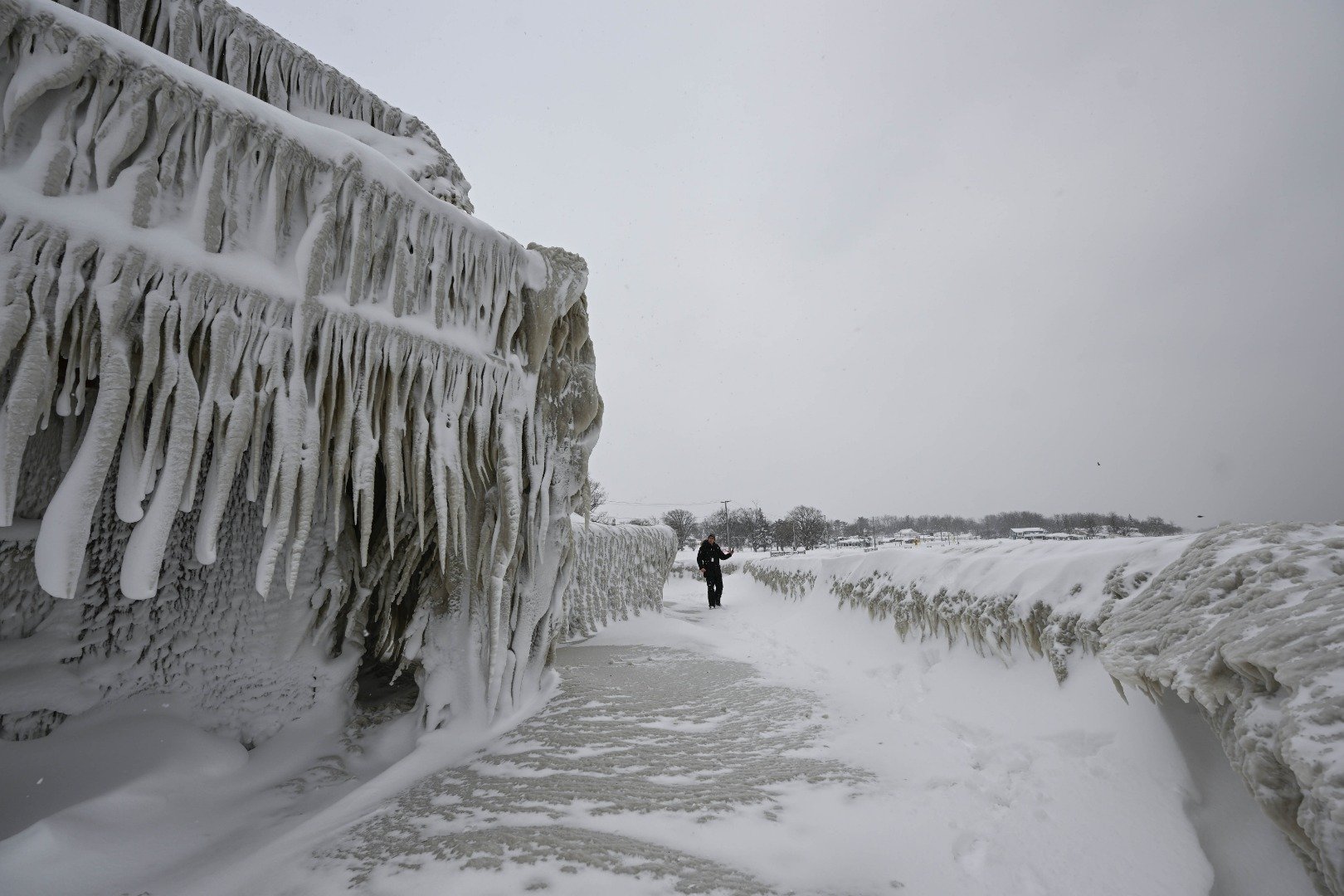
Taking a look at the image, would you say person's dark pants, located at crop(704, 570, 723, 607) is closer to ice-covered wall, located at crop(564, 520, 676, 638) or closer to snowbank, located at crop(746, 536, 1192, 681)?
ice-covered wall, located at crop(564, 520, 676, 638)

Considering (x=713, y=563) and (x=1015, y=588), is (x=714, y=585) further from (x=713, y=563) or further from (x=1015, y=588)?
→ (x=1015, y=588)

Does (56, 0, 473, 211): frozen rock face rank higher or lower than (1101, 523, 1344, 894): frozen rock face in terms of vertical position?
higher

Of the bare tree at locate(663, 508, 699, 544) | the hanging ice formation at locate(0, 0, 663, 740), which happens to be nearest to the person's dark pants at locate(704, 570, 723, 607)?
the hanging ice formation at locate(0, 0, 663, 740)

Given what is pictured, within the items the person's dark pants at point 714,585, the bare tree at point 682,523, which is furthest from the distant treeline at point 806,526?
the person's dark pants at point 714,585

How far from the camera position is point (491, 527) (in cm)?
399

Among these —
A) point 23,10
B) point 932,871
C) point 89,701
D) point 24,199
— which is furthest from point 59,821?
point 932,871

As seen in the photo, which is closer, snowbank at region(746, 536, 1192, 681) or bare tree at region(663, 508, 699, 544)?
snowbank at region(746, 536, 1192, 681)

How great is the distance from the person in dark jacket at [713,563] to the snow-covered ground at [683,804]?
27.2 ft

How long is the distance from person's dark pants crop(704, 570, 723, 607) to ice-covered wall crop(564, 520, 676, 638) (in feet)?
4.00

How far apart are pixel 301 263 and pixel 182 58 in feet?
6.75

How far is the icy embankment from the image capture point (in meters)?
1.31

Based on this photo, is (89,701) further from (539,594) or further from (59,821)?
(539,594)

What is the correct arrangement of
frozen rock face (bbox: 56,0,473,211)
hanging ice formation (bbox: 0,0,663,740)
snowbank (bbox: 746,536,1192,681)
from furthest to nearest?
frozen rock face (bbox: 56,0,473,211), snowbank (bbox: 746,536,1192,681), hanging ice formation (bbox: 0,0,663,740)

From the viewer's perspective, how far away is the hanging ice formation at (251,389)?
2127mm
